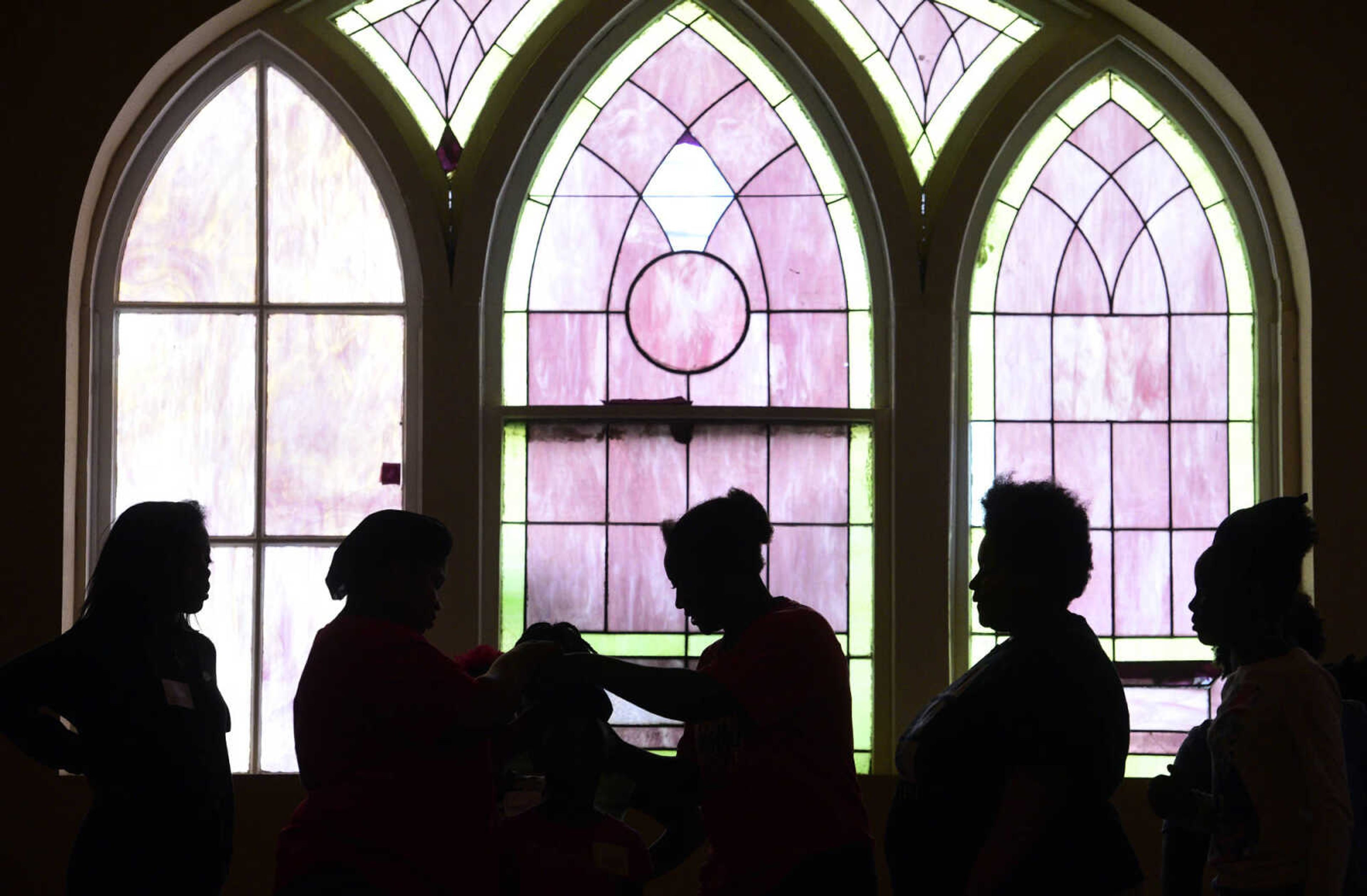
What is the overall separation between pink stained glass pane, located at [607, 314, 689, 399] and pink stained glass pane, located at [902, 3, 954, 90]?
1132 mm

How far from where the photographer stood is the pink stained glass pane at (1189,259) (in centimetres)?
423

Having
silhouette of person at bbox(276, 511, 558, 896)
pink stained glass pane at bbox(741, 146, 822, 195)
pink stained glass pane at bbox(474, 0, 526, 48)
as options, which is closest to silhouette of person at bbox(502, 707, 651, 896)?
silhouette of person at bbox(276, 511, 558, 896)

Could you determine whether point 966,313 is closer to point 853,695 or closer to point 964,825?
point 853,695

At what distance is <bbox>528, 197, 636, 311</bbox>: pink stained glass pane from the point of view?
4230mm

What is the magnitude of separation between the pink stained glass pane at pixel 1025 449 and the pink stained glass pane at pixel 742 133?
3.67ft

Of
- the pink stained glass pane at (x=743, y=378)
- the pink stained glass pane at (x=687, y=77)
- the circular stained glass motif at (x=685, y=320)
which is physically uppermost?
the pink stained glass pane at (x=687, y=77)

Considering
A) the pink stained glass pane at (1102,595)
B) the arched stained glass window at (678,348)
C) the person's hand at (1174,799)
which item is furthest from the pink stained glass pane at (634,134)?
the person's hand at (1174,799)

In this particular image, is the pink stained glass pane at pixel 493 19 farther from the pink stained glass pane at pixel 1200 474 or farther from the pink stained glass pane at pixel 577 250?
the pink stained glass pane at pixel 1200 474

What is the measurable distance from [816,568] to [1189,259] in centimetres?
151

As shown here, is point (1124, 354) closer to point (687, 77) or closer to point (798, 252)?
point (798, 252)

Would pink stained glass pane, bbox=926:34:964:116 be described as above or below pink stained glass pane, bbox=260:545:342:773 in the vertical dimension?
above

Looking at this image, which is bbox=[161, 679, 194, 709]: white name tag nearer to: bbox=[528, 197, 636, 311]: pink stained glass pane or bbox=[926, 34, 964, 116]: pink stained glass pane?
bbox=[528, 197, 636, 311]: pink stained glass pane

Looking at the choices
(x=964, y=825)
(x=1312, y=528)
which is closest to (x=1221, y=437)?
(x=1312, y=528)

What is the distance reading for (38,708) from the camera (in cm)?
253
